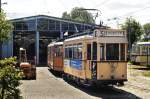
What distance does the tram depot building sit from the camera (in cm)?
7019

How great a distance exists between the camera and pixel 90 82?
2534 cm

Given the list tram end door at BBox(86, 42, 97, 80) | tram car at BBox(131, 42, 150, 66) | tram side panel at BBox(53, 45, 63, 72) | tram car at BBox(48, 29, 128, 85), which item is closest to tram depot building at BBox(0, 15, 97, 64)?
tram car at BBox(131, 42, 150, 66)

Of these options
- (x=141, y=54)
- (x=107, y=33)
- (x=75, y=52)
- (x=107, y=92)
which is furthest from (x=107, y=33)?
(x=141, y=54)

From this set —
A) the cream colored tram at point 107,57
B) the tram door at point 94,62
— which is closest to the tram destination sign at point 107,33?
the cream colored tram at point 107,57

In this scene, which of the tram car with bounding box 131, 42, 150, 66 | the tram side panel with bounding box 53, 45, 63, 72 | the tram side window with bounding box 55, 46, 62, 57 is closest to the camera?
the tram side panel with bounding box 53, 45, 63, 72

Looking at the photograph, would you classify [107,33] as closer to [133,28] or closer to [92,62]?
[92,62]

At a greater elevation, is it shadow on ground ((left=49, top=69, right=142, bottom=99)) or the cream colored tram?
the cream colored tram

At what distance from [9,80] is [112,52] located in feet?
42.7

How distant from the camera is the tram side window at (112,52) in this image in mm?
24781

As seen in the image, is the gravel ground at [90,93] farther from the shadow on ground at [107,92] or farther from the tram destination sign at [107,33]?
the tram destination sign at [107,33]

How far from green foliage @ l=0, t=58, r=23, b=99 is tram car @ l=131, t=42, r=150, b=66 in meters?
41.5

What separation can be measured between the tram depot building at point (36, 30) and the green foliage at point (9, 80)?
56.4m

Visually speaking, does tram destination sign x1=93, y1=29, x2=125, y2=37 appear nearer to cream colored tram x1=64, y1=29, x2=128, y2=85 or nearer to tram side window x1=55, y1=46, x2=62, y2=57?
cream colored tram x1=64, y1=29, x2=128, y2=85

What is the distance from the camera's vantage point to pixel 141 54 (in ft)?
182
